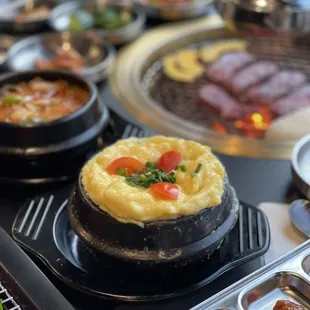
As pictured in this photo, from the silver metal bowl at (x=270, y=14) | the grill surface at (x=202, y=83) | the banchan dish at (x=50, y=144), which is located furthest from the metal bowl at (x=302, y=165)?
the banchan dish at (x=50, y=144)

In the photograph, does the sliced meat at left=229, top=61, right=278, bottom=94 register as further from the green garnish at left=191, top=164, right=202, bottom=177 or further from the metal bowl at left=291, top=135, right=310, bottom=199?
the green garnish at left=191, top=164, right=202, bottom=177

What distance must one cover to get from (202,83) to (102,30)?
2.79 feet

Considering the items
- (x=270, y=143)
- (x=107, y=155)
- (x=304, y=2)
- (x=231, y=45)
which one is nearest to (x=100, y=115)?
(x=107, y=155)

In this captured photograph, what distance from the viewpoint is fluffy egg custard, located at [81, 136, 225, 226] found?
5.97 feet

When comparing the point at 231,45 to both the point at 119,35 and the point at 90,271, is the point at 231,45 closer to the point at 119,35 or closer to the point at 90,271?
the point at 119,35

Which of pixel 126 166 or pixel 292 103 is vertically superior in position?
pixel 126 166

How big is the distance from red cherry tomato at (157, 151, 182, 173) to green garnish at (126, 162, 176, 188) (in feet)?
0.17

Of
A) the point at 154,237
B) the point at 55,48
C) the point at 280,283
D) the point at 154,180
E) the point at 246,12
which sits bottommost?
the point at 55,48

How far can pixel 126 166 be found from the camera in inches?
80.0

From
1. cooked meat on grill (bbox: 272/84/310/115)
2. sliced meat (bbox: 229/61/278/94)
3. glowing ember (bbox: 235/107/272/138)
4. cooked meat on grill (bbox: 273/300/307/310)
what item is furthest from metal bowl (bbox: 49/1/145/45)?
cooked meat on grill (bbox: 273/300/307/310)

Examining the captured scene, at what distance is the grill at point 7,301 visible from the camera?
182cm

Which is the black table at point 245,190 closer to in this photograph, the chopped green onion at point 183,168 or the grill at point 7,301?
the grill at point 7,301

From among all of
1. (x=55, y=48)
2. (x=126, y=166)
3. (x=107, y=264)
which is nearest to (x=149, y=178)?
(x=126, y=166)

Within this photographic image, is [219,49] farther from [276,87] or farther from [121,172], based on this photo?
[121,172]
